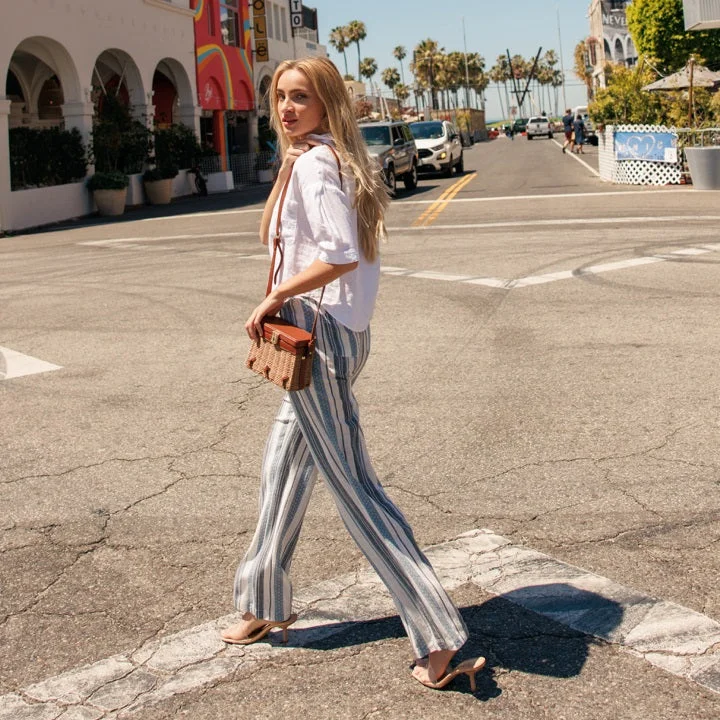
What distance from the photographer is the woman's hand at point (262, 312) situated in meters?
3.10

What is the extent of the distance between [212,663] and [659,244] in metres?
11.6

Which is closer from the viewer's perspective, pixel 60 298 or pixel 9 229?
pixel 60 298

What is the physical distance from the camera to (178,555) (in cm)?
431

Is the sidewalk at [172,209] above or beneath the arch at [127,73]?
beneath

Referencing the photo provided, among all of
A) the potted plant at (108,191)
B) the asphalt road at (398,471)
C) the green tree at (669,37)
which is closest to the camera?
the asphalt road at (398,471)

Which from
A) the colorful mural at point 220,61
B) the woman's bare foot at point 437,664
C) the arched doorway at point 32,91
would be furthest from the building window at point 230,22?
the woman's bare foot at point 437,664

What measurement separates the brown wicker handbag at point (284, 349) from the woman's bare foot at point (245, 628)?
87 cm

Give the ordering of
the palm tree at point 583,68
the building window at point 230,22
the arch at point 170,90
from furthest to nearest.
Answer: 1. the palm tree at point 583,68
2. the building window at point 230,22
3. the arch at point 170,90

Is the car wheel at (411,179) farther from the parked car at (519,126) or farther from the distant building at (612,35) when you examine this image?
the parked car at (519,126)

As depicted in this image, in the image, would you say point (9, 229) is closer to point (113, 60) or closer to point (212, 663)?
point (113, 60)

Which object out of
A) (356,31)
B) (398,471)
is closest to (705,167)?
(398,471)

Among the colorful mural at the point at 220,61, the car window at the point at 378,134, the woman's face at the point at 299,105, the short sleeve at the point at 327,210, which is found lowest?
the short sleeve at the point at 327,210

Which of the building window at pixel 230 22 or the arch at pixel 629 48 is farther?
the arch at pixel 629 48

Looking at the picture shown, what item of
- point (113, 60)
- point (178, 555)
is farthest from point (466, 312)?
point (113, 60)
